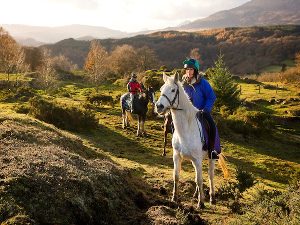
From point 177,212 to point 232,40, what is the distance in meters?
169

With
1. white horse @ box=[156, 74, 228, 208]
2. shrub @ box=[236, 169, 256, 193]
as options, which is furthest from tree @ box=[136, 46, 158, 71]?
white horse @ box=[156, 74, 228, 208]

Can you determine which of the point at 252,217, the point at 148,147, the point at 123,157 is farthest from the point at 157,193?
the point at 148,147

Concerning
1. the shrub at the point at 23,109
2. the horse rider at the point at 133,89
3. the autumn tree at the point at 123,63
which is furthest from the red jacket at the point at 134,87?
the autumn tree at the point at 123,63

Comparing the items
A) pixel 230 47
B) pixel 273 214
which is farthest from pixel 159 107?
pixel 230 47

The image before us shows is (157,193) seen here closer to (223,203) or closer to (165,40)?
(223,203)

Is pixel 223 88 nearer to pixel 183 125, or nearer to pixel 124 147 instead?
pixel 124 147

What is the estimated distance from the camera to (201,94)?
9008 millimetres

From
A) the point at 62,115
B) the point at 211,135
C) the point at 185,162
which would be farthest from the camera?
the point at 62,115

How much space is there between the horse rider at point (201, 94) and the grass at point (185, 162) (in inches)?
71.9

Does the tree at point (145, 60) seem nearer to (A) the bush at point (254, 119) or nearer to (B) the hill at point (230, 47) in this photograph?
(A) the bush at point (254, 119)

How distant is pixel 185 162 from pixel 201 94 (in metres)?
7.13

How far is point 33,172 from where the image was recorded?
654 centimetres

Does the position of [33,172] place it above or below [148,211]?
above

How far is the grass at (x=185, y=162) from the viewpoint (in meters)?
12.1
